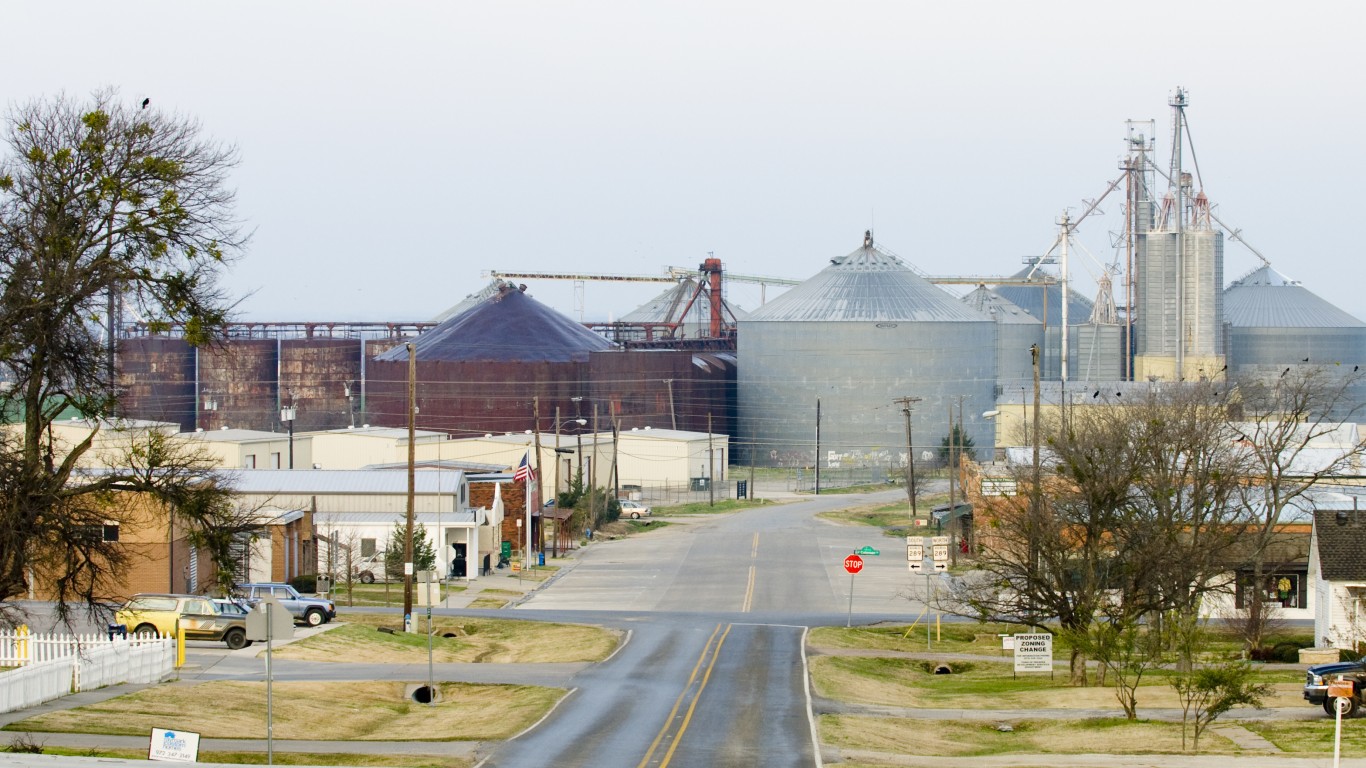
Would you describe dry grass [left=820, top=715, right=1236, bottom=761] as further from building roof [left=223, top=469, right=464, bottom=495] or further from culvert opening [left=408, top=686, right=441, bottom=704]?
building roof [left=223, top=469, right=464, bottom=495]

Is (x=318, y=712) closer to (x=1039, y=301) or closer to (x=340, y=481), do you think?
(x=340, y=481)

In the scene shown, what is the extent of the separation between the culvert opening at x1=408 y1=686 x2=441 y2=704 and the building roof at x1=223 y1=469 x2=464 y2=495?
1145 inches

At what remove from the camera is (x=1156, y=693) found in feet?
112

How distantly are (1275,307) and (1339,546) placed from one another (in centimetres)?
11816

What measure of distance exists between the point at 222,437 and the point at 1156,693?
6020 centimetres

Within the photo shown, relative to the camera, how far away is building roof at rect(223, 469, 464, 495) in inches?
2475

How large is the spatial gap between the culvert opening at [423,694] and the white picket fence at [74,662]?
192 inches

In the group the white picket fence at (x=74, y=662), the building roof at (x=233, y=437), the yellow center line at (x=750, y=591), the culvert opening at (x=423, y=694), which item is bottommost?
the yellow center line at (x=750, y=591)

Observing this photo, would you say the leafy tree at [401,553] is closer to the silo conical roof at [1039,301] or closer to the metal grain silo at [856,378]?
the metal grain silo at [856,378]

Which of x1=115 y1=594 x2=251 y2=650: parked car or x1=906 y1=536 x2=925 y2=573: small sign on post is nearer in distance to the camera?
x1=115 y1=594 x2=251 y2=650: parked car

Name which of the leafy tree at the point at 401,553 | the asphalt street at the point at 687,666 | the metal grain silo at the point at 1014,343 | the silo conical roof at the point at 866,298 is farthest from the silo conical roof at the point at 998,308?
the leafy tree at the point at 401,553

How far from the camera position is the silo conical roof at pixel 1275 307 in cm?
15350

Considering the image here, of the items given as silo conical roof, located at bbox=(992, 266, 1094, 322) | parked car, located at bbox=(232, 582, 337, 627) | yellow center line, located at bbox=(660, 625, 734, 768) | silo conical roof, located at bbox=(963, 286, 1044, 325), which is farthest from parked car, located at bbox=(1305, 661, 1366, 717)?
silo conical roof, located at bbox=(992, 266, 1094, 322)

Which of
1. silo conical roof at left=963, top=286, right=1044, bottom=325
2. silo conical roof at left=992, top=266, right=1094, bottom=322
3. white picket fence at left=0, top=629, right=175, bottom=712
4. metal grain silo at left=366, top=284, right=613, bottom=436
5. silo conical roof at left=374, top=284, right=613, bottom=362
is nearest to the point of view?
white picket fence at left=0, top=629, right=175, bottom=712
